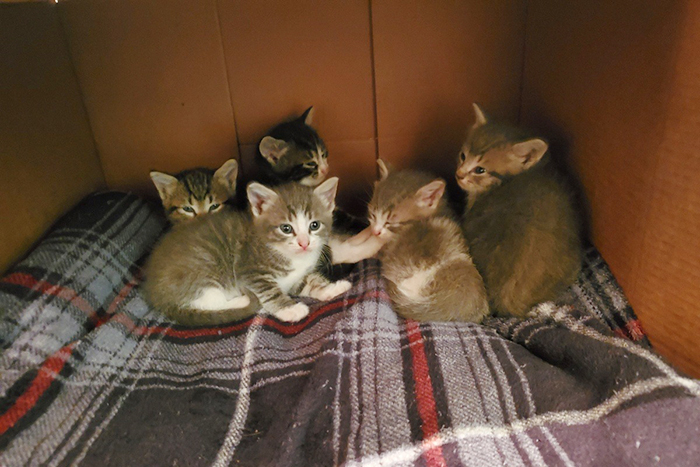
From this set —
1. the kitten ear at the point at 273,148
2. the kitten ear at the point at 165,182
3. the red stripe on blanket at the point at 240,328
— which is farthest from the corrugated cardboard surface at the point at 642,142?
the kitten ear at the point at 165,182

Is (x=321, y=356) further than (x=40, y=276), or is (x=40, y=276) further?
(x=40, y=276)

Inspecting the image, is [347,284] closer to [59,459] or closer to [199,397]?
[199,397]

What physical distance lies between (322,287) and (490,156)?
638 millimetres

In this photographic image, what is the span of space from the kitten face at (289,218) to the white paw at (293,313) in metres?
0.17

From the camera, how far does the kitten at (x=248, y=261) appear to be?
1205mm

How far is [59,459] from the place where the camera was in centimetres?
81

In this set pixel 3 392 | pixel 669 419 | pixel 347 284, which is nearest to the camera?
pixel 669 419

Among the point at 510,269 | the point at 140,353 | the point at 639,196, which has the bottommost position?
the point at 140,353

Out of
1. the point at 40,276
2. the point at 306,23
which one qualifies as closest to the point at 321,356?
the point at 40,276

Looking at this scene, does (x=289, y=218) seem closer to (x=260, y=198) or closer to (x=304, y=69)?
(x=260, y=198)

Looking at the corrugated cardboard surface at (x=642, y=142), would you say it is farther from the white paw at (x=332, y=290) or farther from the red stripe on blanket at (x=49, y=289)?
the red stripe on blanket at (x=49, y=289)

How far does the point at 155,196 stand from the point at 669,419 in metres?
1.61

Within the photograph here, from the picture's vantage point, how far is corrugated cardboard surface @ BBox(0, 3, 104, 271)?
1.21 m

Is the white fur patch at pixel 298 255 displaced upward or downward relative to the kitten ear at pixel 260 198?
downward
